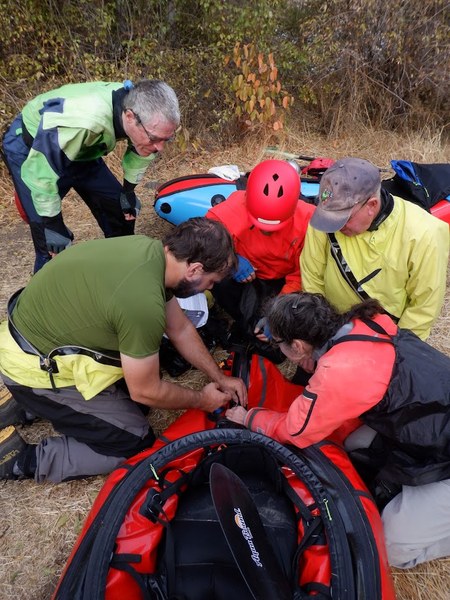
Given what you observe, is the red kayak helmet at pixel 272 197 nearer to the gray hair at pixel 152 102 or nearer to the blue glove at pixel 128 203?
the gray hair at pixel 152 102

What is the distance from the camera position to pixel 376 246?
8.21 feet

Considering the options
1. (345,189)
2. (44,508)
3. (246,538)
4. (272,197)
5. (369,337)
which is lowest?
(44,508)

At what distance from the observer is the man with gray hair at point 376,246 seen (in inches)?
89.8

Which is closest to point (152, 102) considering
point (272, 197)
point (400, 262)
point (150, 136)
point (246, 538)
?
point (150, 136)

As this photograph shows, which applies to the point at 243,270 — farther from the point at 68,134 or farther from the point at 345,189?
the point at 68,134

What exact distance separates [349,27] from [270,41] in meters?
1.12

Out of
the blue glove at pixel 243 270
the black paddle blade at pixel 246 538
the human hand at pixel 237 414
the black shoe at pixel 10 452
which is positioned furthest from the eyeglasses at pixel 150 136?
the black paddle blade at pixel 246 538

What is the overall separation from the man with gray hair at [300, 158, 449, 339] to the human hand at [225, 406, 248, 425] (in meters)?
1.00

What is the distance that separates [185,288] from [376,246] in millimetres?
1126

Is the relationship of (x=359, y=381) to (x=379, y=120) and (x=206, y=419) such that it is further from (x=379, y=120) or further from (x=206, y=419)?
(x=379, y=120)

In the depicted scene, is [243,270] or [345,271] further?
[243,270]

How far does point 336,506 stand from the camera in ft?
6.34

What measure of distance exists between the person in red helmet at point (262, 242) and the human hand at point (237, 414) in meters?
0.71

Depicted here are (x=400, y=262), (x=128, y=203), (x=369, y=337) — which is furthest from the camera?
(x=128, y=203)
